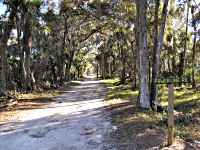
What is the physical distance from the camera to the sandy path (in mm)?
8133

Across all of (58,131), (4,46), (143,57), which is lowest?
(58,131)

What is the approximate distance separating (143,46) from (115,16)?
11.0 meters

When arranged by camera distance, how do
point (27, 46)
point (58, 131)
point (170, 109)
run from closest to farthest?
point (170, 109) → point (58, 131) → point (27, 46)

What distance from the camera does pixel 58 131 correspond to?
9.72 metres

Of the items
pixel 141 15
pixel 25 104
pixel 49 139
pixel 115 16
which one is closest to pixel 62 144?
pixel 49 139

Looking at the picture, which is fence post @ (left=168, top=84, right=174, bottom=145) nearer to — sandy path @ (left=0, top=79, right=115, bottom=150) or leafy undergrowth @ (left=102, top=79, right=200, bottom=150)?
leafy undergrowth @ (left=102, top=79, right=200, bottom=150)

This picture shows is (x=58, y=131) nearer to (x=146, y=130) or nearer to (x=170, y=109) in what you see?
(x=146, y=130)

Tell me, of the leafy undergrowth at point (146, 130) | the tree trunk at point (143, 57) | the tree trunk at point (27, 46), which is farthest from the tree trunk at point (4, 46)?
the tree trunk at point (143, 57)

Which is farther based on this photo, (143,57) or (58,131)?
(143,57)

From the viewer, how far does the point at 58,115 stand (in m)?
12.9

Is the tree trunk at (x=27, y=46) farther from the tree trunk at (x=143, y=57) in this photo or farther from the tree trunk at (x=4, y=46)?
the tree trunk at (x=143, y=57)

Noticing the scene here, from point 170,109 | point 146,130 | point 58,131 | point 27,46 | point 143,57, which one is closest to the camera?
point 170,109

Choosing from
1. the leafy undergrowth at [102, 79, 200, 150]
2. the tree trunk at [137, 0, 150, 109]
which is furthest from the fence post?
the tree trunk at [137, 0, 150, 109]

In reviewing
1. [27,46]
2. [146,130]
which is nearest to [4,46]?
[27,46]
